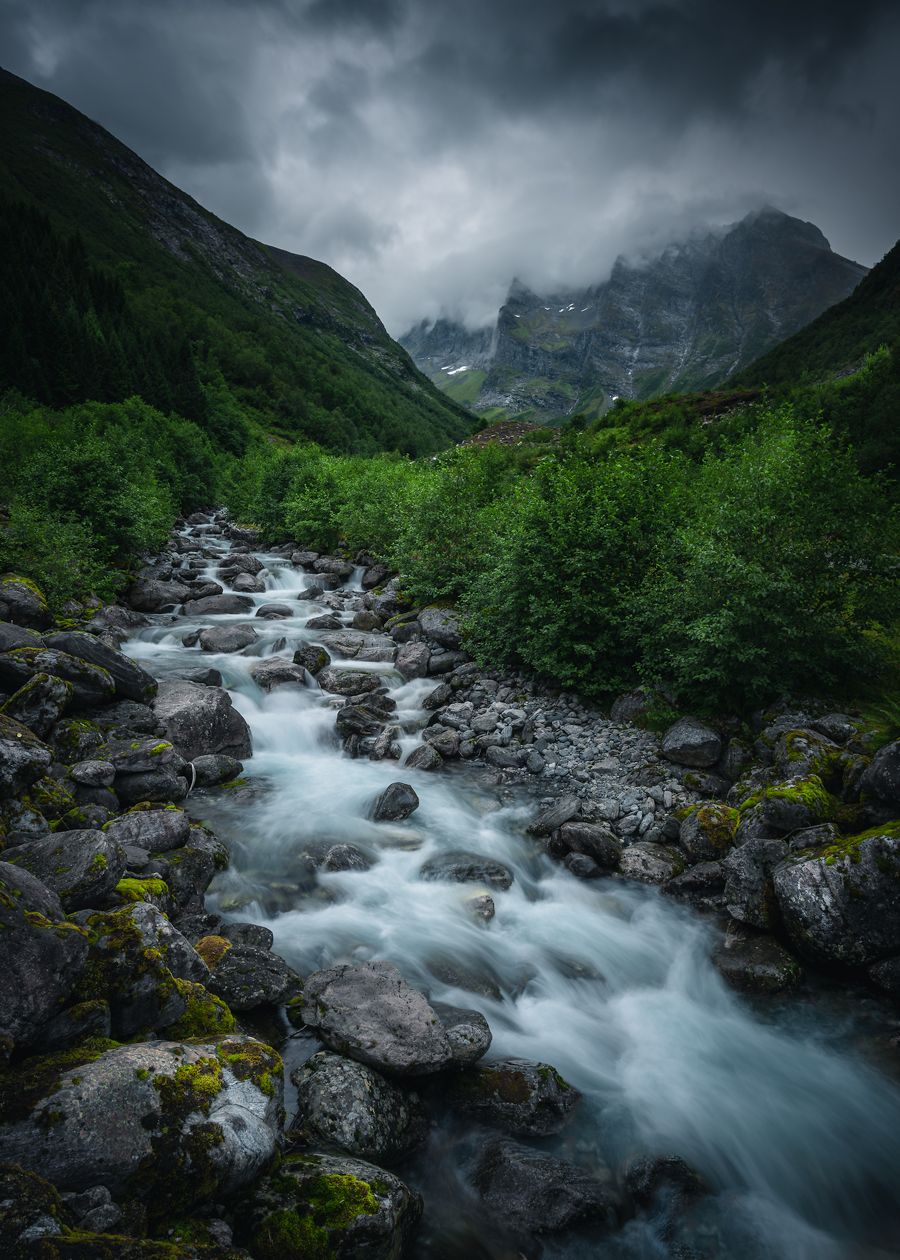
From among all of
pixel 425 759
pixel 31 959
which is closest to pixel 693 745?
pixel 425 759

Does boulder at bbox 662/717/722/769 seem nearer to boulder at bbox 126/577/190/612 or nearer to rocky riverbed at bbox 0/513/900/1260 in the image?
rocky riverbed at bbox 0/513/900/1260

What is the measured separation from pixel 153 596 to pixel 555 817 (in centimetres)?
1822

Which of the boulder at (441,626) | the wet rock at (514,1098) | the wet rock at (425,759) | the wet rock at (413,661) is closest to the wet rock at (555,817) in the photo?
the wet rock at (425,759)

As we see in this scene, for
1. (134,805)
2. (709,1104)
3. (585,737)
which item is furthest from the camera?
(585,737)

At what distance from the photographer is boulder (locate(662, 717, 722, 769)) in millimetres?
10820

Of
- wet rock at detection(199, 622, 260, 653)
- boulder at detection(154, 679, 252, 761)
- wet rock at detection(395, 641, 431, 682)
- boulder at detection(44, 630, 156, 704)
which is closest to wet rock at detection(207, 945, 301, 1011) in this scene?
boulder at detection(154, 679, 252, 761)

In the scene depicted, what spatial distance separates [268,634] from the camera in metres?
20.0

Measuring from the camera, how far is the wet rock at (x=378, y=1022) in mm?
5328

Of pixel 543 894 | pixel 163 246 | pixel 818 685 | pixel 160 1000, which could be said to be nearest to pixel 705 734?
pixel 818 685

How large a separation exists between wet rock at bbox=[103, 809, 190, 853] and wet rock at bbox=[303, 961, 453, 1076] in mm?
2970

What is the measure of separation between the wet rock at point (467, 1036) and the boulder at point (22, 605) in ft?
42.7

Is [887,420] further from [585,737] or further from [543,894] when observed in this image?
[543,894]

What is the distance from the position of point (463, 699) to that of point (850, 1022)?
10.00m

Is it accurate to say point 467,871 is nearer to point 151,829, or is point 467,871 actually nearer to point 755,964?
Result: point 755,964
